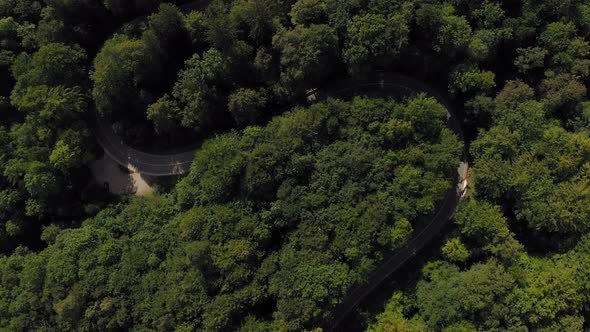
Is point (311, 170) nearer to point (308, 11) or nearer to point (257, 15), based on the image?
point (308, 11)

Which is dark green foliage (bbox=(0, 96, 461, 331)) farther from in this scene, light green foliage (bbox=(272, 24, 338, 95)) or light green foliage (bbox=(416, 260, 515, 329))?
light green foliage (bbox=(416, 260, 515, 329))

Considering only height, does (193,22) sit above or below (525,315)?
above

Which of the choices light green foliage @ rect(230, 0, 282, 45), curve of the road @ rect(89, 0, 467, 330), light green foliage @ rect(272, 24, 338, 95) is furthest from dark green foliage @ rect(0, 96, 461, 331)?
light green foliage @ rect(230, 0, 282, 45)

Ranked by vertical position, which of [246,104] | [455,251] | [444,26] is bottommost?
[455,251]

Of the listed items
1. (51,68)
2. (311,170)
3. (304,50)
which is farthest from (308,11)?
(51,68)

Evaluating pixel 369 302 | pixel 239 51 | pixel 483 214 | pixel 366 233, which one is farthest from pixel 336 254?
pixel 239 51

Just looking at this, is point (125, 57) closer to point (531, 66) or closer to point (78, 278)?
point (78, 278)
